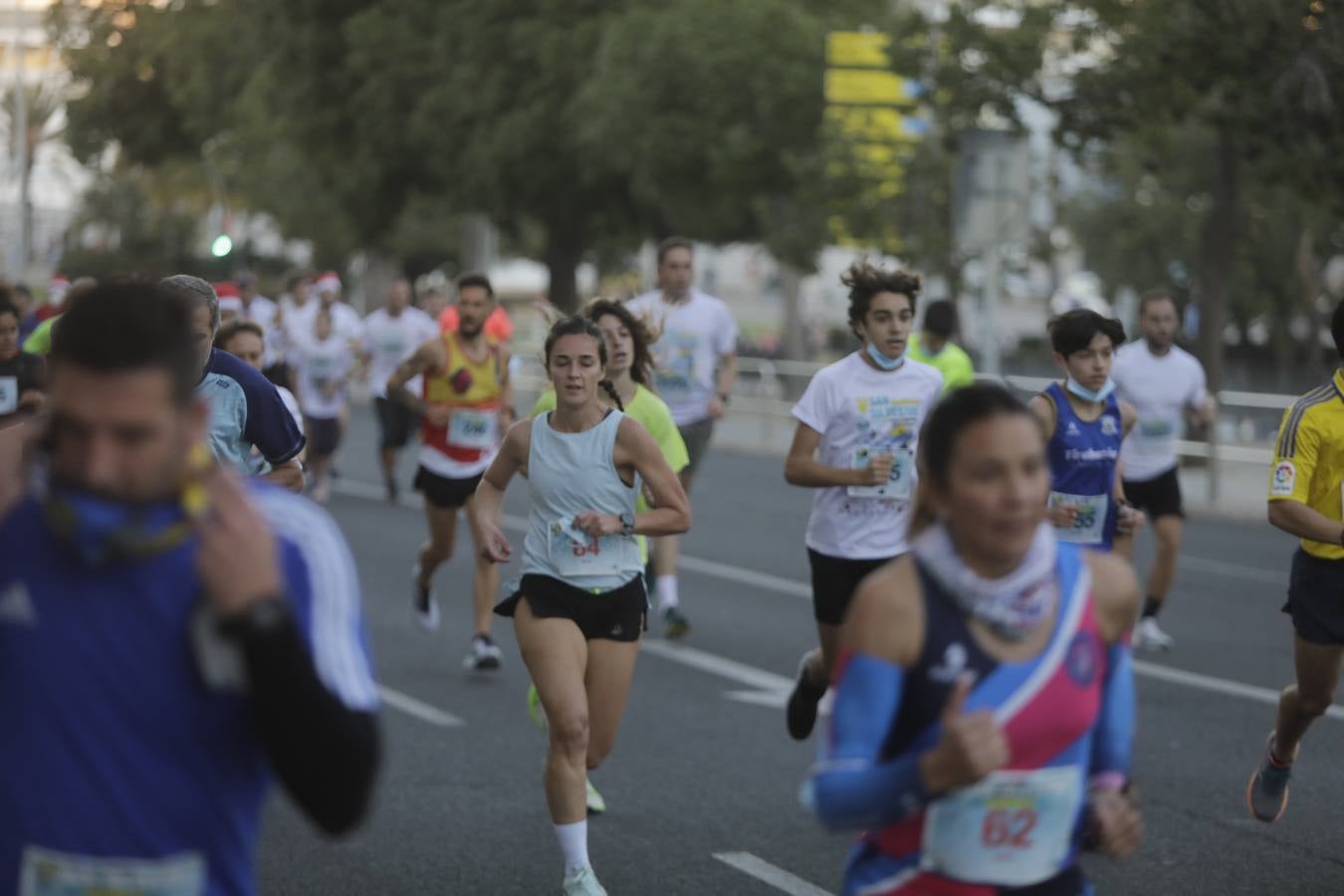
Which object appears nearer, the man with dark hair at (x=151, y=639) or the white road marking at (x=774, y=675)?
the man with dark hair at (x=151, y=639)

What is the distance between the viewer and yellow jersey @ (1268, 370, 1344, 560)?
22.4ft

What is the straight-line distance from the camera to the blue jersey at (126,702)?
2877mm

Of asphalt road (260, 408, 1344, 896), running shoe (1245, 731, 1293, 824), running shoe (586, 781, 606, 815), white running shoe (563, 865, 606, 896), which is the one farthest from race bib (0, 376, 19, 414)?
running shoe (1245, 731, 1293, 824)

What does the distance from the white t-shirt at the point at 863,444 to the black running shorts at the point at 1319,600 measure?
6.25ft

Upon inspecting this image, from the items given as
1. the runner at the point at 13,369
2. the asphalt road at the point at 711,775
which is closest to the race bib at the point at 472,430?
the asphalt road at the point at 711,775

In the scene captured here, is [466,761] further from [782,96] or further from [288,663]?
[782,96]

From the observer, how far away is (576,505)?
7.18m

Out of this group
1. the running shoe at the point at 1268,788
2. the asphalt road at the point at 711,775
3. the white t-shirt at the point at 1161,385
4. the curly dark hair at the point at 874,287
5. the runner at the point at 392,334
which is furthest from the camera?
the runner at the point at 392,334

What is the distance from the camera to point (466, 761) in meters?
9.19

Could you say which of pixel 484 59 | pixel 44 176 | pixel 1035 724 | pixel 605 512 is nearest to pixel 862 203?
pixel 484 59

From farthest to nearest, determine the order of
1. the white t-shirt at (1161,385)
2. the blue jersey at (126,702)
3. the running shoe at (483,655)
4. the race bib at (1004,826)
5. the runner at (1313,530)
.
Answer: the white t-shirt at (1161,385), the running shoe at (483,655), the runner at (1313,530), the race bib at (1004,826), the blue jersey at (126,702)

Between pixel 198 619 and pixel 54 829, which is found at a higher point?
pixel 198 619

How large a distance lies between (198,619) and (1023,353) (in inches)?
1295

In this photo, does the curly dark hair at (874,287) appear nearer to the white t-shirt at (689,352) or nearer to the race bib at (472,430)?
the race bib at (472,430)
